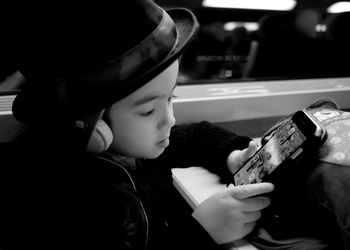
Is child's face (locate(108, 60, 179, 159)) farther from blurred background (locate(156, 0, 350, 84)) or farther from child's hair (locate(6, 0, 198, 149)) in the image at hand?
blurred background (locate(156, 0, 350, 84))

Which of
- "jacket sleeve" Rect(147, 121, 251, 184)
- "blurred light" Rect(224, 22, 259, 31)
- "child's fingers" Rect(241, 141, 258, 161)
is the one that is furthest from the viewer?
"blurred light" Rect(224, 22, 259, 31)

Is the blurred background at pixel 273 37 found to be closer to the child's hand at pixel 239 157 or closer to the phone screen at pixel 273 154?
the child's hand at pixel 239 157

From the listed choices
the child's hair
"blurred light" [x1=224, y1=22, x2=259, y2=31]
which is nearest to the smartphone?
the child's hair

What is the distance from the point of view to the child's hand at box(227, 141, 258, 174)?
103 cm

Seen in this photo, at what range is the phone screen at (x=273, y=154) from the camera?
0.77 meters

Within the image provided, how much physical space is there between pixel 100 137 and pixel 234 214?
0.38 meters

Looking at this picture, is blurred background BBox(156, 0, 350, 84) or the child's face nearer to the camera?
the child's face

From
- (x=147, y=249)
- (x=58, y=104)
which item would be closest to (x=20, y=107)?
(x=58, y=104)

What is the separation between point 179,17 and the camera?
34.6 inches

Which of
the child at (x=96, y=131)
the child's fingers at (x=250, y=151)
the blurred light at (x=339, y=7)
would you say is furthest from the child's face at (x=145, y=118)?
the blurred light at (x=339, y=7)

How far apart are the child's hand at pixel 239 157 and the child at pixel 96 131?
0.85ft

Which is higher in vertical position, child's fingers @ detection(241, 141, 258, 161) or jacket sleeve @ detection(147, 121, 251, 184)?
child's fingers @ detection(241, 141, 258, 161)

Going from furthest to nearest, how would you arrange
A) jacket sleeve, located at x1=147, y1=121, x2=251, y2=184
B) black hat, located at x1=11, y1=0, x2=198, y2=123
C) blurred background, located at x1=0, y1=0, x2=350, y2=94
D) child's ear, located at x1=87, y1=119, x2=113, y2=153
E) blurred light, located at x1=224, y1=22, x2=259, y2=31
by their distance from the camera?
1. blurred light, located at x1=224, y1=22, x2=259, y2=31
2. blurred background, located at x1=0, y1=0, x2=350, y2=94
3. jacket sleeve, located at x1=147, y1=121, x2=251, y2=184
4. child's ear, located at x1=87, y1=119, x2=113, y2=153
5. black hat, located at x1=11, y1=0, x2=198, y2=123

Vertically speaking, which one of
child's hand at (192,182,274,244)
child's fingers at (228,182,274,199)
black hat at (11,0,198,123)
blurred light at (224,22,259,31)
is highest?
black hat at (11,0,198,123)
